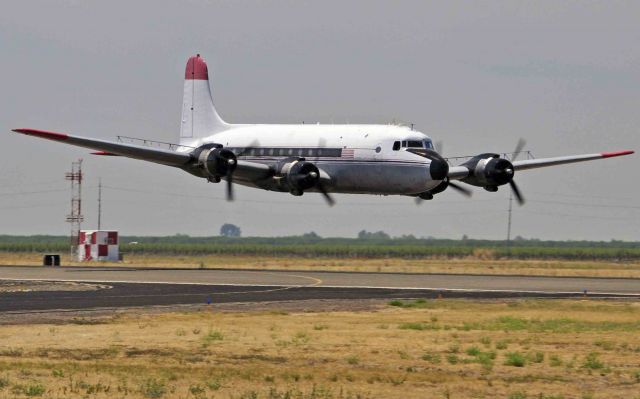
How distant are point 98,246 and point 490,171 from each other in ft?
121

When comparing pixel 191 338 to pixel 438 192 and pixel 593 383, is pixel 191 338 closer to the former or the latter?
pixel 593 383

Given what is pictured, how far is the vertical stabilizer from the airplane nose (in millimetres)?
19346

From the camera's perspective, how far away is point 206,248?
139125 mm

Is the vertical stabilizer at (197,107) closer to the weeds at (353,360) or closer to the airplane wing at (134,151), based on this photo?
the airplane wing at (134,151)

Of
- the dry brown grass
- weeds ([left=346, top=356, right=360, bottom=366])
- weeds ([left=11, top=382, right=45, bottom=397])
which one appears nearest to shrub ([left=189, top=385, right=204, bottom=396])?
weeds ([left=11, top=382, right=45, bottom=397])

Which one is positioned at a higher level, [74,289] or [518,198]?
[518,198]

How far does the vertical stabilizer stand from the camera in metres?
78.1

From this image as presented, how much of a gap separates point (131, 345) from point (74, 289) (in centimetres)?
2112

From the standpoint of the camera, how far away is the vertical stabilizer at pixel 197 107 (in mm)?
78062

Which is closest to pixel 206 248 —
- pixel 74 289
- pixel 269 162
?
pixel 269 162

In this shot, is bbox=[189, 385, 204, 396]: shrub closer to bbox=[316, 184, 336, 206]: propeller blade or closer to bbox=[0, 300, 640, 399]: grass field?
bbox=[0, 300, 640, 399]: grass field

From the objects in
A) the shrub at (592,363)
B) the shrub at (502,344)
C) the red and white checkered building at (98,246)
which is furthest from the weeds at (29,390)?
the red and white checkered building at (98,246)

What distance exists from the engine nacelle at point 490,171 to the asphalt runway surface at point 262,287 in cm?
618

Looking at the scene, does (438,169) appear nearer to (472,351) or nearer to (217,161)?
(217,161)
